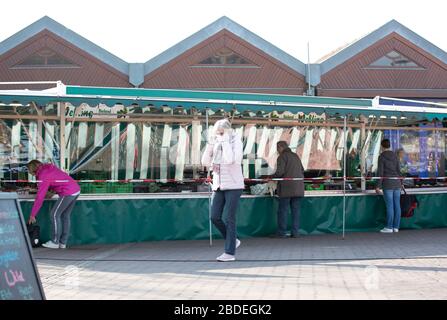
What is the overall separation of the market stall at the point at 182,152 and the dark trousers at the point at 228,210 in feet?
7.07

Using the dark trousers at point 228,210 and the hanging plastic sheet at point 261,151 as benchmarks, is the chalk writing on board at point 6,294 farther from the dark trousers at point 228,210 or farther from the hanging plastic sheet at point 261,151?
the hanging plastic sheet at point 261,151

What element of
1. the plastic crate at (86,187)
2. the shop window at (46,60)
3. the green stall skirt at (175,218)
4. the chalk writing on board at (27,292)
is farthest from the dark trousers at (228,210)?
the shop window at (46,60)

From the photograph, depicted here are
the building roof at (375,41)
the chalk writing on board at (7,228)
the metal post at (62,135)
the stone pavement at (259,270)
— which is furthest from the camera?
the building roof at (375,41)

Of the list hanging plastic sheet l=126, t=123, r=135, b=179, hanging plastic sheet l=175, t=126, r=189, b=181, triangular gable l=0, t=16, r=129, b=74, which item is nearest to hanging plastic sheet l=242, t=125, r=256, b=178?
hanging plastic sheet l=175, t=126, r=189, b=181

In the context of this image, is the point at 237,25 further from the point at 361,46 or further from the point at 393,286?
the point at 393,286

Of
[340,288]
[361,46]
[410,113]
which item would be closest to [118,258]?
[340,288]

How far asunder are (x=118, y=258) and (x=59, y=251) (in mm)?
1196

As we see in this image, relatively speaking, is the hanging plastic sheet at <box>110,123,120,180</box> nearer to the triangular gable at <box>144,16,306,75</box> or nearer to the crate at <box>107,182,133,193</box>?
the crate at <box>107,182,133,193</box>

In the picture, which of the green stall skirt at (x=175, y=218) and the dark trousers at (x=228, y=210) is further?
the green stall skirt at (x=175, y=218)

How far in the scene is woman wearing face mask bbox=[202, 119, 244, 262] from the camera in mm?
9219

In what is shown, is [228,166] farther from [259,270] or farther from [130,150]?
[130,150]

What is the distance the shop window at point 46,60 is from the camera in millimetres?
23531

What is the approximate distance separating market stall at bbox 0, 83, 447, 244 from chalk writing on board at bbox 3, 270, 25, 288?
567cm

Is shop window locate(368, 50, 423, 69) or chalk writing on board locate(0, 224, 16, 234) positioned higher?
shop window locate(368, 50, 423, 69)
